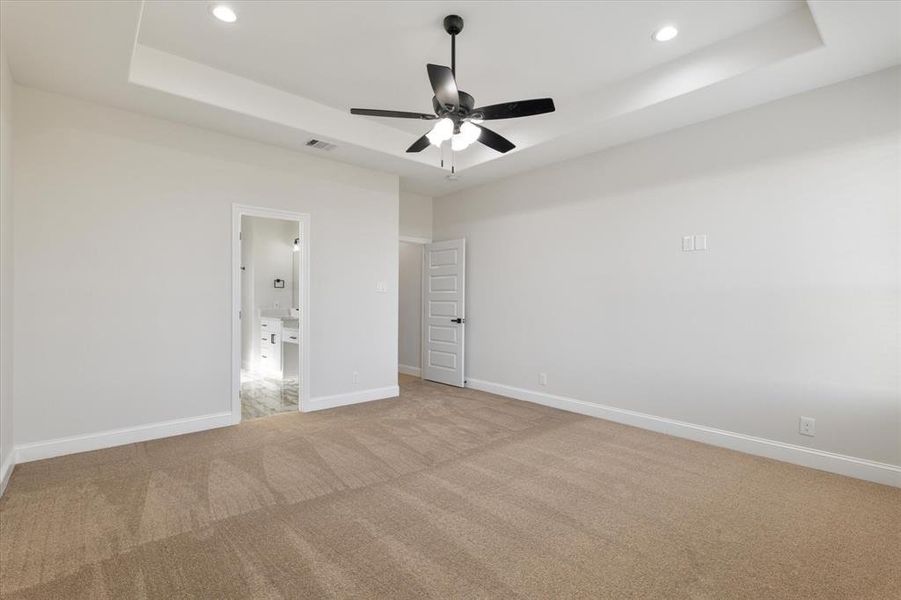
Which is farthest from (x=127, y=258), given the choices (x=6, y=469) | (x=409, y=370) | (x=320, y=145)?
(x=409, y=370)

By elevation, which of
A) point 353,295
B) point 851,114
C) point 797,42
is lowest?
point 353,295

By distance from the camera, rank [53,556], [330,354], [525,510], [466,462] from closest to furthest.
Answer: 1. [53,556]
2. [525,510]
3. [466,462]
4. [330,354]

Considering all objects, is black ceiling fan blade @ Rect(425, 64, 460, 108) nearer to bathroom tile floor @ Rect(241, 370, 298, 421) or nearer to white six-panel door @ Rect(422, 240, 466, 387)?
white six-panel door @ Rect(422, 240, 466, 387)

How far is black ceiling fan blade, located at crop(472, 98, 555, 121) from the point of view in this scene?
2643mm

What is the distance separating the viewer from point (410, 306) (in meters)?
7.31

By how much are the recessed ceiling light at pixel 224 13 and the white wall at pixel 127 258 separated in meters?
1.46

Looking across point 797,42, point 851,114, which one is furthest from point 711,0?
point 851,114

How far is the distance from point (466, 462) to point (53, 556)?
243cm

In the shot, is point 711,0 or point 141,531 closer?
point 141,531

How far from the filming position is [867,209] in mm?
3074

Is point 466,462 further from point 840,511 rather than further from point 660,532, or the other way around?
point 840,511

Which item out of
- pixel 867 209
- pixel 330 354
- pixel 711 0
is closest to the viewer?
pixel 711 0

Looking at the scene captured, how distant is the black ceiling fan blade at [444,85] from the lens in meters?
2.39

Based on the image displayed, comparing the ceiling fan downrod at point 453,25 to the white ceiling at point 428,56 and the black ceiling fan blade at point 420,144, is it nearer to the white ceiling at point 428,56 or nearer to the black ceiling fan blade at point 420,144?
the white ceiling at point 428,56
